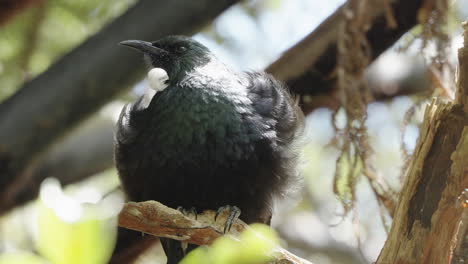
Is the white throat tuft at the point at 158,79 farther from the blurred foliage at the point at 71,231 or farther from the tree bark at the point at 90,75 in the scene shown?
the blurred foliage at the point at 71,231

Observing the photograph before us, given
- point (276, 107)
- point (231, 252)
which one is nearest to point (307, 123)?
point (276, 107)

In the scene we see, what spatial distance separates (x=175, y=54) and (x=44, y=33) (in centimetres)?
157

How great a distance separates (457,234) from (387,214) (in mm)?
1469

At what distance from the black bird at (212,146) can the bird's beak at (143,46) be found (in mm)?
370

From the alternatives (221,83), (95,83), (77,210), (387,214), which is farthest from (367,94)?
(77,210)

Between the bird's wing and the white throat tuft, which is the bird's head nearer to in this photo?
the white throat tuft

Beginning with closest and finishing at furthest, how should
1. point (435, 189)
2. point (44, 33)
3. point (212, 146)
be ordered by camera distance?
point (435, 189), point (212, 146), point (44, 33)

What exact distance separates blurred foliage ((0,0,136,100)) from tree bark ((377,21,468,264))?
10.9 ft

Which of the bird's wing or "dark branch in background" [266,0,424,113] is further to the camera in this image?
"dark branch in background" [266,0,424,113]

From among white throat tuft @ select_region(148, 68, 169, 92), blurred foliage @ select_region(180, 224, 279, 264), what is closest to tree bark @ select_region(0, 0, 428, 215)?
white throat tuft @ select_region(148, 68, 169, 92)

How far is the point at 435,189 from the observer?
6.72 feet

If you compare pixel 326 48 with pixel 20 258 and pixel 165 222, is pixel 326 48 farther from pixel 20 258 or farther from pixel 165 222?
pixel 20 258

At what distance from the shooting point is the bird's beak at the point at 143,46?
144 inches

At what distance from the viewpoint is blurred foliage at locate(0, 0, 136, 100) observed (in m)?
4.80
